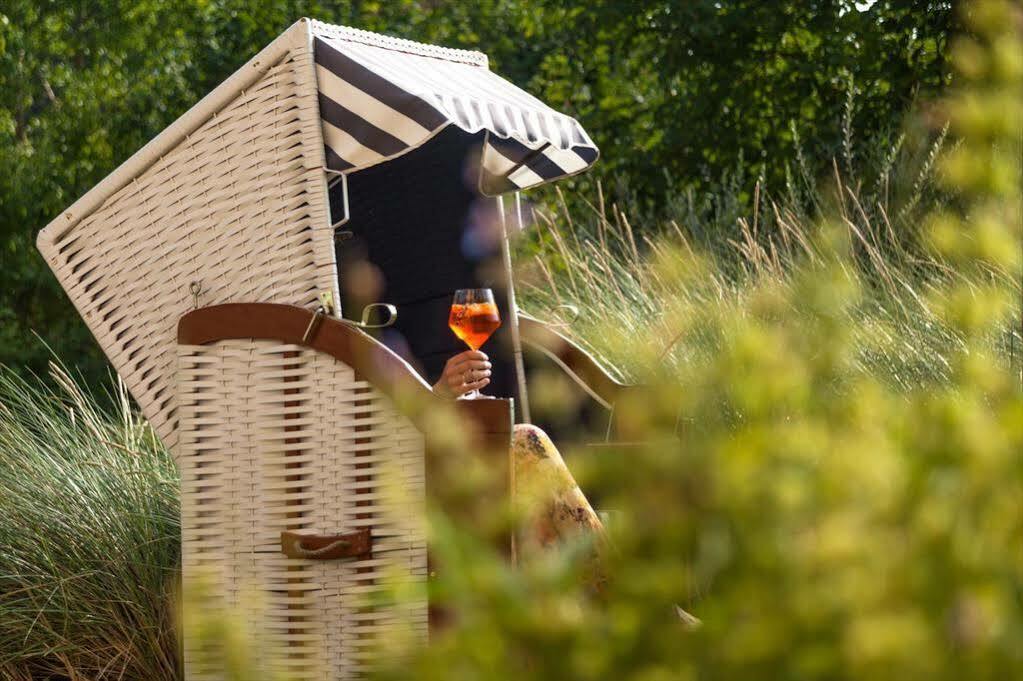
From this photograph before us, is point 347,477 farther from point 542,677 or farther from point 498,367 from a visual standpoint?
point 542,677

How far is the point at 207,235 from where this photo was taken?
2.83 meters

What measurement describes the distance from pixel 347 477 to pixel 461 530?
179cm

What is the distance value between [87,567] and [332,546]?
97cm

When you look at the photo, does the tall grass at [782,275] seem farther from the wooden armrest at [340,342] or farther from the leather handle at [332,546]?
the leather handle at [332,546]

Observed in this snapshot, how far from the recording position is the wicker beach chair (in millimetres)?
2547

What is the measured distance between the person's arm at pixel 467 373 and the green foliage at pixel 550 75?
433 cm

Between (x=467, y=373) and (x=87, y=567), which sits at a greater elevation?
(x=467, y=373)

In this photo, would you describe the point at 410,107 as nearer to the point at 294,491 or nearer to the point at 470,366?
the point at 470,366

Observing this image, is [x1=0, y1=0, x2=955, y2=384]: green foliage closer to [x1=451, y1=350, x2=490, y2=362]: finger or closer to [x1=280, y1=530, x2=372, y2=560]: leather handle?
[x1=451, y1=350, x2=490, y2=362]: finger

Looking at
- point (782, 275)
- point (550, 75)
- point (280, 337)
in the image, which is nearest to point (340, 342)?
point (280, 337)

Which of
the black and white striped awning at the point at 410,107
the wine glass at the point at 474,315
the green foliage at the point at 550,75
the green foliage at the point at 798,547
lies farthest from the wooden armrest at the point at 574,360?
the green foliage at the point at 550,75

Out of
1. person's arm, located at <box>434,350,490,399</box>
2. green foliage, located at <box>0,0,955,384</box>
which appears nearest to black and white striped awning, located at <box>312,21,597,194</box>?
person's arm, located at <box>434,350,490,399</box>

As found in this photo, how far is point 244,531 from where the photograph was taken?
2.68 meters

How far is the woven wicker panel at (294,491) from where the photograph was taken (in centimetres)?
254
